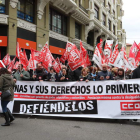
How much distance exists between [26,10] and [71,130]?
1136cm

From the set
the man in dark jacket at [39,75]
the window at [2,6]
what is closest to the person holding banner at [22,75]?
the man in dark jacket at [39,75]

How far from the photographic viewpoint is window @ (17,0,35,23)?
12.9m

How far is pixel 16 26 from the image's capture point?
1216 cm

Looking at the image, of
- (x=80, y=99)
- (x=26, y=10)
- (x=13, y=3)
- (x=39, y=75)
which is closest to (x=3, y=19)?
(x=13, y=3)

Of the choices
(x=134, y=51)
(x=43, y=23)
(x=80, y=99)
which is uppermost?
(x=43, y=23)

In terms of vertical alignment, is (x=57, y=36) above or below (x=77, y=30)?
below

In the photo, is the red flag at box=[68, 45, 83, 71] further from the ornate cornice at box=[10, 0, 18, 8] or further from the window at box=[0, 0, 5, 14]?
the window at box=[0, 0, 5, 14]

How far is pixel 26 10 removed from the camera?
1345cm

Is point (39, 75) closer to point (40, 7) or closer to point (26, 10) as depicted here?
point (26, 10)

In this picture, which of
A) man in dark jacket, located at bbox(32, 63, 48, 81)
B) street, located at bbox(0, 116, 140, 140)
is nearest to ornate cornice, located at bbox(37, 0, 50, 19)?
man in dark jacket, located at bbox(32, 63, 48, 81)

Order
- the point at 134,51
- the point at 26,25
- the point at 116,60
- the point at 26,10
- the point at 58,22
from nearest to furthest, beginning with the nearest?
the point at 116,60
the point at 134,51
the point at 26,25
the point at 26,10
the point at 58,22

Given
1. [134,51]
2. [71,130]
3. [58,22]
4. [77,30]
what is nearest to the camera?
[71,130]

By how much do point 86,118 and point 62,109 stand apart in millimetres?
880

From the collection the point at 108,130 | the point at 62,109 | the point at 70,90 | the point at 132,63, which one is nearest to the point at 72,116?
the point at 62,109
